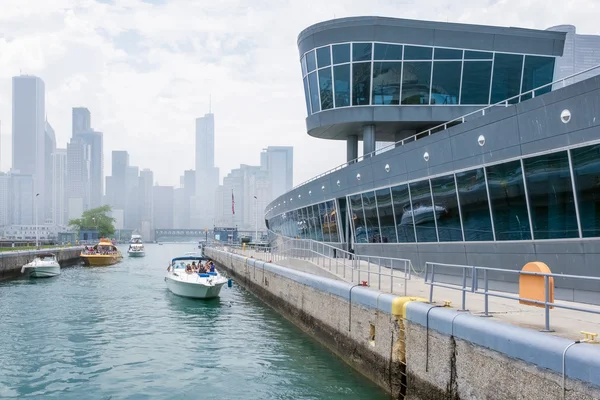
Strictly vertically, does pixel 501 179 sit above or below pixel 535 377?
above

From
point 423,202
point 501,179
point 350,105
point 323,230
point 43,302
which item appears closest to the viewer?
point 501,179

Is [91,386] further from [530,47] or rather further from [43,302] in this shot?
[530,47]

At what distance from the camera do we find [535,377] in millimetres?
8859

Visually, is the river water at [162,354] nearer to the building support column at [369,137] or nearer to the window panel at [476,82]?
the building support column at [369,137]

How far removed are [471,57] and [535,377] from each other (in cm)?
2676

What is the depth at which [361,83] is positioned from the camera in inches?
1330

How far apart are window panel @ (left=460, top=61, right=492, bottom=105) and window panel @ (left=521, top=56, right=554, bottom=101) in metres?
2.11

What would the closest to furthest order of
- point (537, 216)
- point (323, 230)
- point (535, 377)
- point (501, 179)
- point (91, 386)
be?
point (535, 377)
point (91, 386)
point (537, 216)
point (501, 179)
point (323, 230)

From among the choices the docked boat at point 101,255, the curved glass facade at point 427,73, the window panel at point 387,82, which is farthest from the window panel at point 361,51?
the docked boat at point 101,255

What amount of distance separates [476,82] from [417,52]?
12.8 ft

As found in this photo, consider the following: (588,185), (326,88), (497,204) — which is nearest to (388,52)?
(326,88)

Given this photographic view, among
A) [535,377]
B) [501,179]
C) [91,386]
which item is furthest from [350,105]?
[535,377]

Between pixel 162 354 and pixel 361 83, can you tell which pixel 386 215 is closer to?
pixel 361 83

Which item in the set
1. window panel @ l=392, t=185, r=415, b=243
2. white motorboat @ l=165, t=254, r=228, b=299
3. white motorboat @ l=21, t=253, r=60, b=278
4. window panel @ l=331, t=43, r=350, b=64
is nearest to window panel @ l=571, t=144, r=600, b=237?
window panel @ l=392, t=185, r=415, b=243
